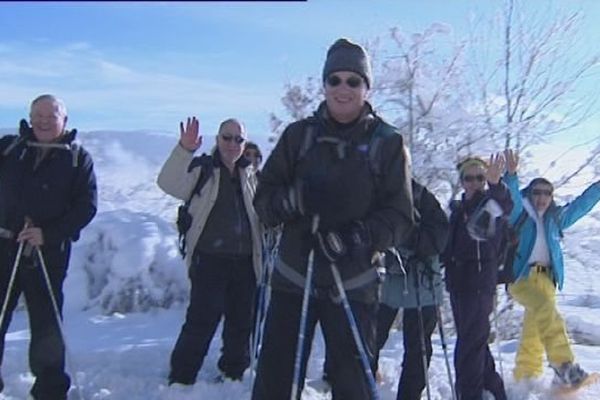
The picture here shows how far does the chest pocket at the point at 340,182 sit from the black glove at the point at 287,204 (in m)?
0.06

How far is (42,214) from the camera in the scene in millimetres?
5699

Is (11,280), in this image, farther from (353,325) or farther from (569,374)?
(569,374)

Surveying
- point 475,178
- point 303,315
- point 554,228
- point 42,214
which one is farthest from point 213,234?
point 554,228

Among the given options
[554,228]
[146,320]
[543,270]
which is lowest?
[146,320]

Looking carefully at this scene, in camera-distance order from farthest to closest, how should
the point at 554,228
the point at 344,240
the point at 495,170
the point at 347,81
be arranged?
the point at 554,228
the point at 495,170
the point at 347,81
the point at 344,240

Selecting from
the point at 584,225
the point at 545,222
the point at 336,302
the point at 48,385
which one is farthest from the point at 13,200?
the point at 584,225

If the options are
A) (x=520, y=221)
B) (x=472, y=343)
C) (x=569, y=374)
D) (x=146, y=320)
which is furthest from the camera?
(x=146, y=320)

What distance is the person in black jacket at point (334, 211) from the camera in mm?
4258

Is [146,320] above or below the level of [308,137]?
below

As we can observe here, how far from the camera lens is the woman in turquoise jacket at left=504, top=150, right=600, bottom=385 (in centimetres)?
725

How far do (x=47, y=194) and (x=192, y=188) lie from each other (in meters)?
1.18

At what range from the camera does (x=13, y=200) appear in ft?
18.6

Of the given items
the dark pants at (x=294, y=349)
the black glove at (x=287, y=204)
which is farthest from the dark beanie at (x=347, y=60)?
the dark pants at (x=294, y=349)

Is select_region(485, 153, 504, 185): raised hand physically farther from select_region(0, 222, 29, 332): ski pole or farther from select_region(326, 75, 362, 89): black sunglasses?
select_region(0, 222, 29, 332): ski pole
